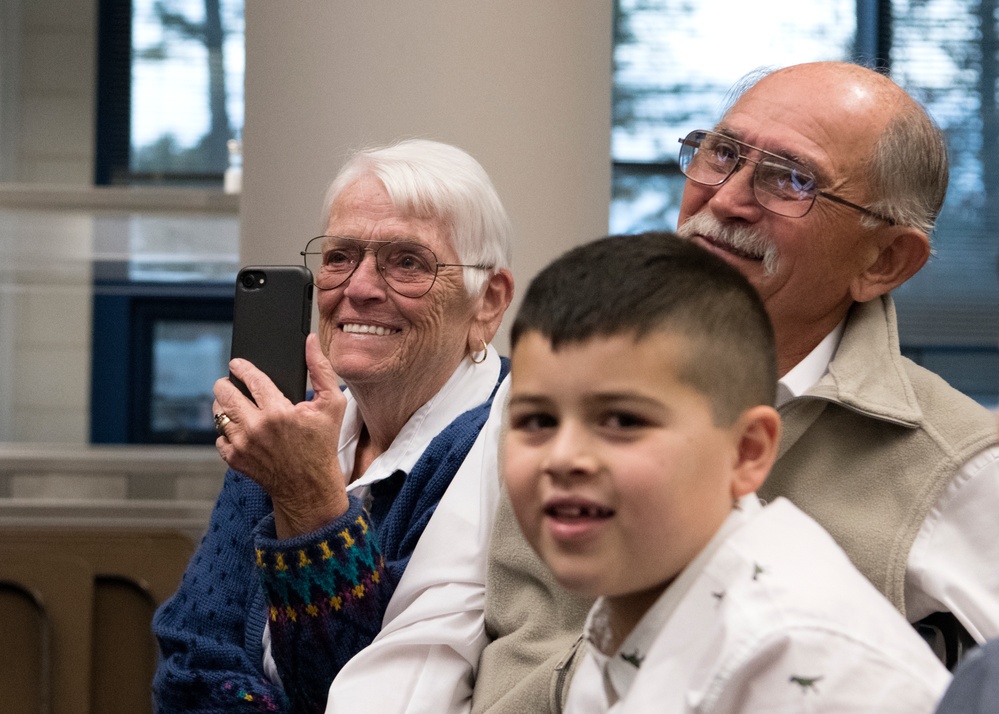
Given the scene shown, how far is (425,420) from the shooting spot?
1818mm

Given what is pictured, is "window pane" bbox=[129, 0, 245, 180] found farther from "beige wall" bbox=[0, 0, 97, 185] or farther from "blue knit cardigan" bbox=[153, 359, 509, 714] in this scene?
"blue knit cardigan" bbox=[153, 359, 509, 714]

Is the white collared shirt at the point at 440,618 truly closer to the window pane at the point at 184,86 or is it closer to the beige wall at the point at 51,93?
the window pane at the point at 184,86

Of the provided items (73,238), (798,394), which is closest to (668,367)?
(798,394)

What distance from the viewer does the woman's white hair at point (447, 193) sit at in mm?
1825

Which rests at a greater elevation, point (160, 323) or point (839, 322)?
point (839, 322)

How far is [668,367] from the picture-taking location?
3.12 ft

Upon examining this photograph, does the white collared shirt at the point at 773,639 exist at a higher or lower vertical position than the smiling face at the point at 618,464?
lower

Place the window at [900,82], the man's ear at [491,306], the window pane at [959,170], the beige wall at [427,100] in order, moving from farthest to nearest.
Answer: the window pane at [959,170] < the window at [900,82] < the beige wall at [427,100] < the man's ear at [491,306]

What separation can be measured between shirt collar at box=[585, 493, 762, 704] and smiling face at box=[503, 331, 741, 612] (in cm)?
1

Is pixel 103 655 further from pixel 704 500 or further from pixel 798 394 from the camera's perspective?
pixel 704 500

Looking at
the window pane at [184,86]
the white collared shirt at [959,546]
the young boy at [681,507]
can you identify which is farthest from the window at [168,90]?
the young boy at [681,507]

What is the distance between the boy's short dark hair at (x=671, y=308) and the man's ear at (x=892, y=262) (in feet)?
1.73

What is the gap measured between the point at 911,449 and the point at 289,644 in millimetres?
827

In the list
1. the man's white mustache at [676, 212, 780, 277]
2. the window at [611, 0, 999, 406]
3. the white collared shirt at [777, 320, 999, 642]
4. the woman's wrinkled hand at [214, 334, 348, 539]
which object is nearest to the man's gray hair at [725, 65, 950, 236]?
the man's white mustache at [676, 212, 780, 277]
